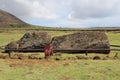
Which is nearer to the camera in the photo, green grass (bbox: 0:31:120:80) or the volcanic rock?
→ green grass (bbox: 0:31:120:80)

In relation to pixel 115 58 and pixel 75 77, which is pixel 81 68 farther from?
pixel 115 58

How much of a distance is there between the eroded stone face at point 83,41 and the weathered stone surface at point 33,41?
0.94 m

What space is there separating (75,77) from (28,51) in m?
13.0

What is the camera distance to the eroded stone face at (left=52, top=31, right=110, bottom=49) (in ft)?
101

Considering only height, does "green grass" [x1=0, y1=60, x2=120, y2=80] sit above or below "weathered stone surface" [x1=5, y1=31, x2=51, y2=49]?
below

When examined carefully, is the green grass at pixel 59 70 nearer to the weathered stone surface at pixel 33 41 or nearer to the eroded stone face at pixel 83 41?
the eroded stone face at pixel 83 41

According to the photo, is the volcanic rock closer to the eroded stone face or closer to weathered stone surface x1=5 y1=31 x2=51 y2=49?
weathered stone surface x1=5 y1=31 x2=51 y2=49

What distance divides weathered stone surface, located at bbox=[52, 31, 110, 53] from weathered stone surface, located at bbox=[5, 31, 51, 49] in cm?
94

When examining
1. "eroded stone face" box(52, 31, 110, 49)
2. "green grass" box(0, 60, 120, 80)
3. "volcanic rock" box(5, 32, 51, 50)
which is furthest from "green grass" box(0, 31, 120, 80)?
"volcanic rock" box(5, 32, 51, 50)

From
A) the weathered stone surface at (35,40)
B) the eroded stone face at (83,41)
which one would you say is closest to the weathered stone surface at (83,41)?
the eroded stone face at (83,41)

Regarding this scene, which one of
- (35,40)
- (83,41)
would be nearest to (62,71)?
(83,41)

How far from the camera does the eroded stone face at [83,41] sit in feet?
101

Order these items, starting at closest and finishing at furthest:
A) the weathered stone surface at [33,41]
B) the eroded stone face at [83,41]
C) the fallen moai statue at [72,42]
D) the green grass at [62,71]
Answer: the green grass at [62,71], the fallen moai statue at [72,42], the eroded stone face at [83,41], the weathered stone surface at [33,41]

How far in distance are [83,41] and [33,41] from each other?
190 inches
